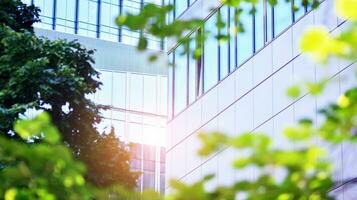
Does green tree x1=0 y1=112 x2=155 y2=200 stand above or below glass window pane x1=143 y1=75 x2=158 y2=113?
below

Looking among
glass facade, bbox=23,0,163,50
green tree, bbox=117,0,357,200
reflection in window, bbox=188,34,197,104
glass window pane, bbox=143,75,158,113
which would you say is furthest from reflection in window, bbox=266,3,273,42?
glass window pane, bbox=143,75,158,113

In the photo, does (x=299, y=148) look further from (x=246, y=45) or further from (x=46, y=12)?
(x=46, y=12)

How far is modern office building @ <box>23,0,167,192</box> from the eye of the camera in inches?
2505

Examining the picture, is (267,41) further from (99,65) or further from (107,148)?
(99,65)

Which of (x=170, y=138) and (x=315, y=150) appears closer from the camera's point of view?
(x=315, y=150)

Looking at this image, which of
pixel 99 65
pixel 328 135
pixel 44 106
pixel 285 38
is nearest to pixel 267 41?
pixel 285 38

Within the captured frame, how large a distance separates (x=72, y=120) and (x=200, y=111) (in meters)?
7.25

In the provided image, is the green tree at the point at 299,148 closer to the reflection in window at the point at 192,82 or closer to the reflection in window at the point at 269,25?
the reflection in window at the point at 269,25

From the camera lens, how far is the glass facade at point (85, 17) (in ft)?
210

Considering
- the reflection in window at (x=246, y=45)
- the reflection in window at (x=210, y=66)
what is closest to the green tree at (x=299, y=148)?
the reflection in window at (x=246, y=45)

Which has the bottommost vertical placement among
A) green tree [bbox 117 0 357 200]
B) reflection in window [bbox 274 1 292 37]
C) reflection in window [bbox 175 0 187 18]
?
green tree [bbox 117 0 357 200]

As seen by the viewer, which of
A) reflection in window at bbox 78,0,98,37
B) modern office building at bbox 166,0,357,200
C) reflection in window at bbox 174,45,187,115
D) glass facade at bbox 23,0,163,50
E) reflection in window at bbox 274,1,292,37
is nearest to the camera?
modern office building at bbox 166,0,357,200

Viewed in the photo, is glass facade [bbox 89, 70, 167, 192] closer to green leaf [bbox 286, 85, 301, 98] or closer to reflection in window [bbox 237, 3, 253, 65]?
reflection in window [bbox 237, 3, 253, 65]

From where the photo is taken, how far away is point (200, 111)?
1135 inches
